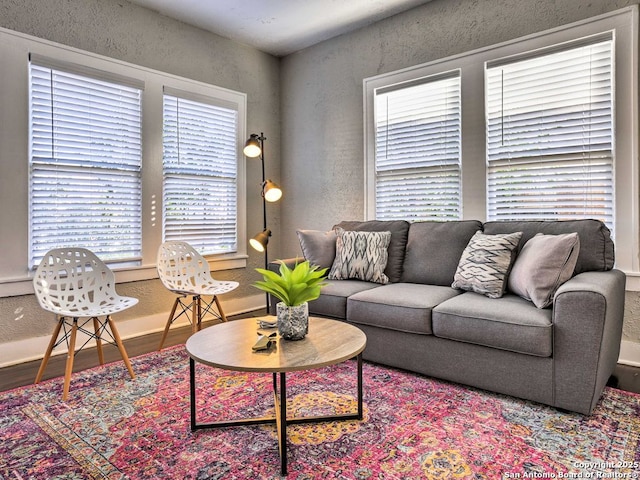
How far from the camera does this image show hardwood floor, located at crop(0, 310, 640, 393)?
8.38ft

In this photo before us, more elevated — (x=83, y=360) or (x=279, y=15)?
(x=279, y=15)

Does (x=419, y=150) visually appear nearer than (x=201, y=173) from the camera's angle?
Yes

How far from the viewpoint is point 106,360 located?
2.99 m

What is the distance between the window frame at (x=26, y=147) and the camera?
2.91 metres

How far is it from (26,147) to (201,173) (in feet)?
4.78

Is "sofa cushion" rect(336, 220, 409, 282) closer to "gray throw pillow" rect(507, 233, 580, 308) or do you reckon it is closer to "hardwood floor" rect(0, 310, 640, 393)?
"gray throw pillow" rect(507, 233, 580, 308)

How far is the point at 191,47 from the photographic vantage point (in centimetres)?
403

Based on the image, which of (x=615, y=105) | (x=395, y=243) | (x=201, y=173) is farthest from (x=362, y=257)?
(x=615, y=105)

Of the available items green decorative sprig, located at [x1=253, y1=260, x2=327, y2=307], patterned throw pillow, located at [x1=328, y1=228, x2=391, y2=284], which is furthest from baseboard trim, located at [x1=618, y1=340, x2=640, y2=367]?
green decorative sprig, located at [x1=253, y1=260, x2=327, y2=307]

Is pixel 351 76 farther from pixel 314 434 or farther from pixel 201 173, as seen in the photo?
pixel 314 434

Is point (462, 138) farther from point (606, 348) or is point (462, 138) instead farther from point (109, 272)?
point (109, 272)

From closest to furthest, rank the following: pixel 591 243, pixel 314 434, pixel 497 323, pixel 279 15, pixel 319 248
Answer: pixel 314 434, pixel 497 323, pixel 591 243, pixel 319 248, pixel 279 15

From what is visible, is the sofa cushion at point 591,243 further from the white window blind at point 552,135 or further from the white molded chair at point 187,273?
the white molded chair at point 187,273

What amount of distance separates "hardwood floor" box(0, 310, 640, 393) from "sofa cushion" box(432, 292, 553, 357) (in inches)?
30.9
